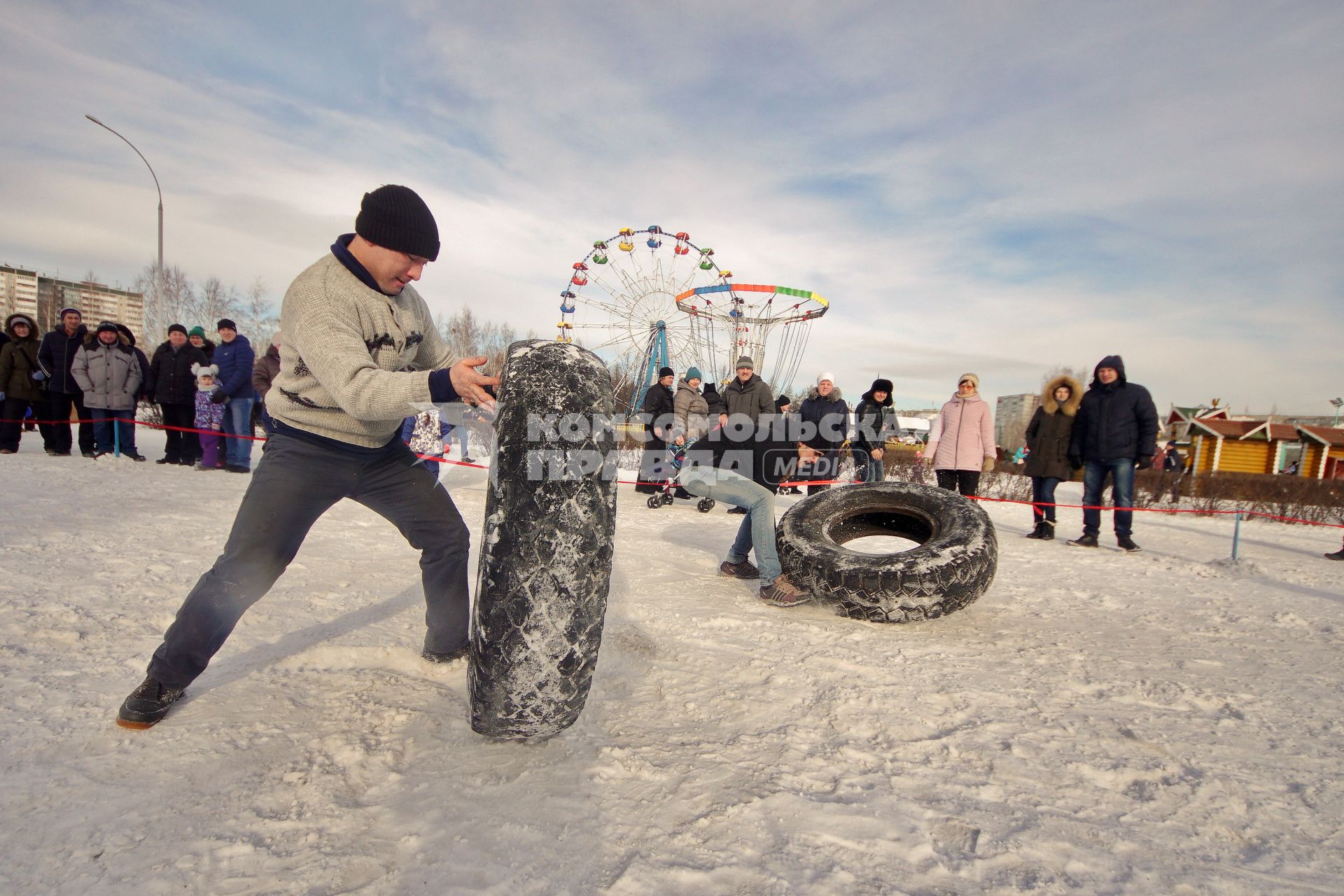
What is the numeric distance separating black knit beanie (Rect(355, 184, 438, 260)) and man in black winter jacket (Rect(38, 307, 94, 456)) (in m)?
8.79

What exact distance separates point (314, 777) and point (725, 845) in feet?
4.09

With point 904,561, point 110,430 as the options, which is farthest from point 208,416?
point 904,561

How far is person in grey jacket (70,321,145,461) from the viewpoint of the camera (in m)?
8.60

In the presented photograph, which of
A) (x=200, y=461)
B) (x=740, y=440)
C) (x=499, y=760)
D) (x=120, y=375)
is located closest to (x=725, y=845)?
(x=499, y=760)

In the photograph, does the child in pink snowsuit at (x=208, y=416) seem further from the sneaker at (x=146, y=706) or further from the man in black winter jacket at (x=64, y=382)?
the sneaker at (x=146, y=706)

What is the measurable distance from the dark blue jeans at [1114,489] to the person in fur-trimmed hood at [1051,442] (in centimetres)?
33

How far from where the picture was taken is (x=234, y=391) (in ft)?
27.6

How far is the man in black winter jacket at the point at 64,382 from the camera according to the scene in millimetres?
8609

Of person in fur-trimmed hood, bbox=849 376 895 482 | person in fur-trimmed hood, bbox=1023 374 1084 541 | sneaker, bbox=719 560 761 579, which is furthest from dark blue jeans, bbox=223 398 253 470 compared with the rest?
person in fur-trimmed hood, bbox=1023 374 1084 541

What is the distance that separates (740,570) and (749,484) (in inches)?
32.8

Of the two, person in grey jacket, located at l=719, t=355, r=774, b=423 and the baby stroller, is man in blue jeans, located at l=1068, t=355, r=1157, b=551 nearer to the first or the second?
person in grey jacket, located at l=719, t=355, r=774, b=423

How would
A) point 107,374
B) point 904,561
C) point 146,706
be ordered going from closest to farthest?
1. point 146,706
2. point 904,561
3. point 107,374

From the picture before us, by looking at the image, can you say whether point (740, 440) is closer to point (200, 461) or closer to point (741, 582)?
point (741, 582)

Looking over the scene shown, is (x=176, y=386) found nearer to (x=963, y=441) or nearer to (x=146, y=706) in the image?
(x=146, y=706)
